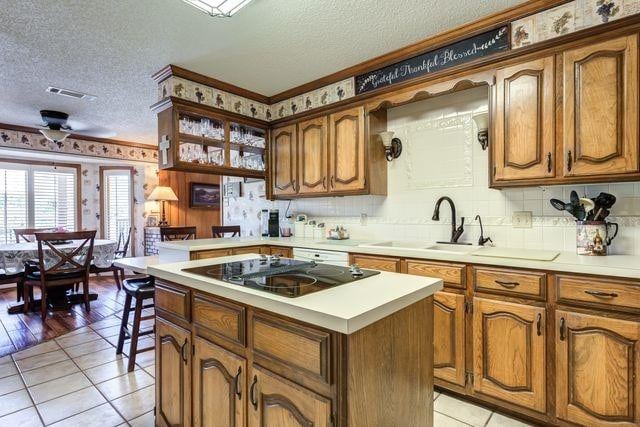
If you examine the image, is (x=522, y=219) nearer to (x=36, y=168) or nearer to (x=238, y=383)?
(x=238, y=383)

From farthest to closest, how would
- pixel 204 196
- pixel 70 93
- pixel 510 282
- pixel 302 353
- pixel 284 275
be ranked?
pixel 204 196, pixel 70 93, pixel 510 282, pixel 284 275, pixel 302 353

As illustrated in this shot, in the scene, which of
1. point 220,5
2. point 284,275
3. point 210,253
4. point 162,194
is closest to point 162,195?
point 162,194

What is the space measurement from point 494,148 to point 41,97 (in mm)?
4378

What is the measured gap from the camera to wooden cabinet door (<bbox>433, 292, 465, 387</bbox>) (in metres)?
2.11

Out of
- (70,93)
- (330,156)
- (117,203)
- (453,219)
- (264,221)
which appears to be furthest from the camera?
(117,203)

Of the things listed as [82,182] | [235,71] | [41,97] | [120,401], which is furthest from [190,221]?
[120,401]

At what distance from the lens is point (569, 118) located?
1.97m

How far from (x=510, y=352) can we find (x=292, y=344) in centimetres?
151

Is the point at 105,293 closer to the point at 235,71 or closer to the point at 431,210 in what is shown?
the point at 235,71

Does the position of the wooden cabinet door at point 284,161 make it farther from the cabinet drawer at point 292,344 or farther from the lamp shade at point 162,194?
the lamp shade at point 162,194

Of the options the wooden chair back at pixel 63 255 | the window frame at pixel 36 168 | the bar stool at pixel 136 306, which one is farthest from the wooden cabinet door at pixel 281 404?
the window frame at pixel 36 168

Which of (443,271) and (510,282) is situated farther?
(443,271)

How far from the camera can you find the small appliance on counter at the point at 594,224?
6.39ft

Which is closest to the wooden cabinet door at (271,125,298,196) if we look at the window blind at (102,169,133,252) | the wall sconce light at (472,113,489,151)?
the wall sconce light at (472,113,489,151)
